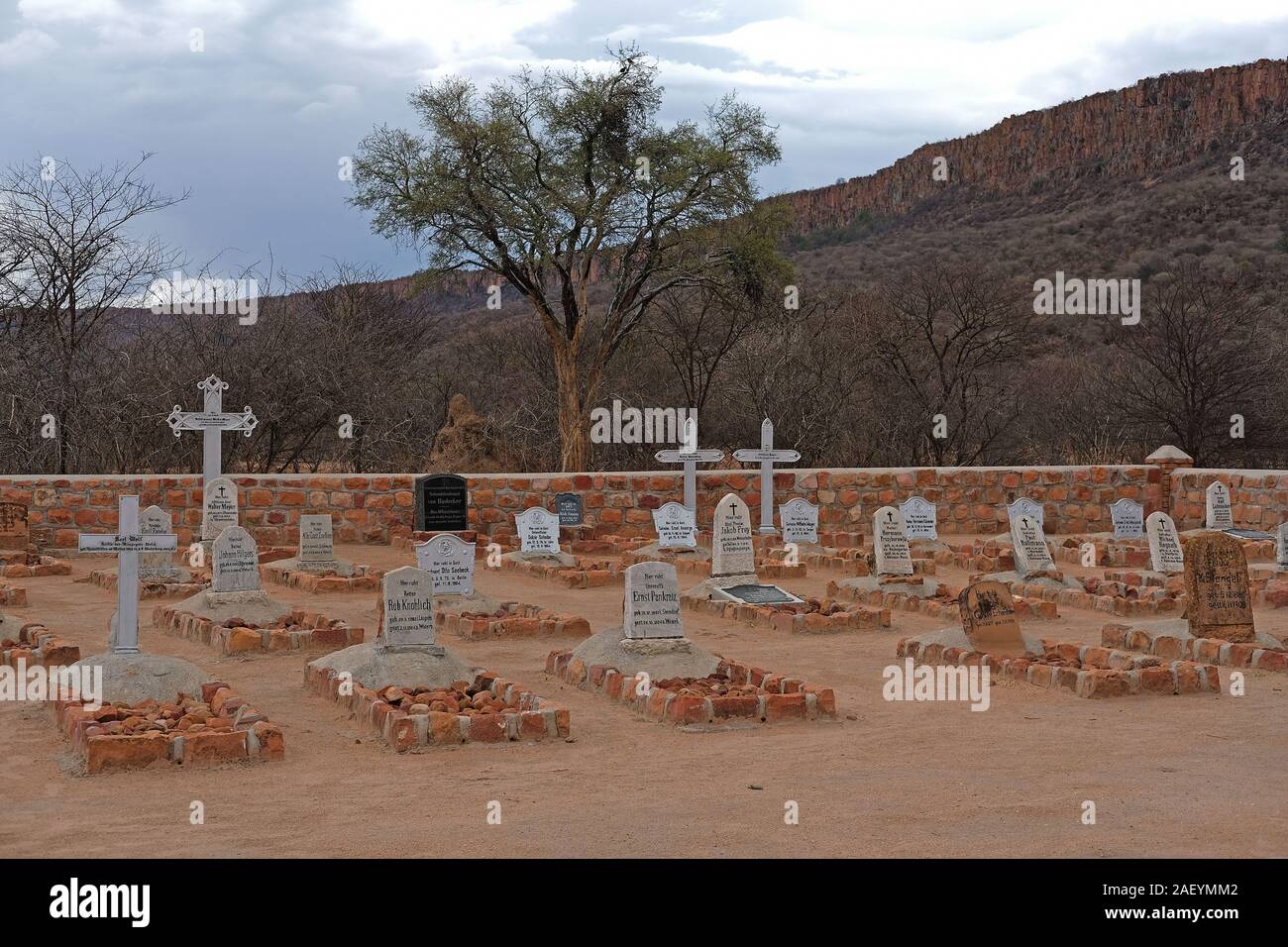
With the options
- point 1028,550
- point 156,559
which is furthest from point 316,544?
point 1028,550

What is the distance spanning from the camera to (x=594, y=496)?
1973cm

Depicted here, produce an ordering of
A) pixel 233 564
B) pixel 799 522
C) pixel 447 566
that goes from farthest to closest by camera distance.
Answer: pixel 799 522 < pixel 447 566 < pixel 233 564

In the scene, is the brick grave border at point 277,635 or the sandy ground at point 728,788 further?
the brick grave border at point 277,635

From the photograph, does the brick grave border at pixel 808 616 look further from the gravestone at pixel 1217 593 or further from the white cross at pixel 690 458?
the white cross at pixel 690 458

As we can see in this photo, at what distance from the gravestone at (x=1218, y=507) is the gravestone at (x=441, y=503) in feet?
32.5

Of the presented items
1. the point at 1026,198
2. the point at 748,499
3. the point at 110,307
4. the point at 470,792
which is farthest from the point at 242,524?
the point at 1026,198

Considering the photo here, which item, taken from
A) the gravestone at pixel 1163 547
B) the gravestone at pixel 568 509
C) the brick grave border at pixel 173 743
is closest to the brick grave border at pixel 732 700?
the brick grave border at pixel 173 743

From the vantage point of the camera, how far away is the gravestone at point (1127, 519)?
1919cm

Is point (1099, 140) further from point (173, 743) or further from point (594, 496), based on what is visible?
point (173, 743)

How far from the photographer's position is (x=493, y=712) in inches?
306

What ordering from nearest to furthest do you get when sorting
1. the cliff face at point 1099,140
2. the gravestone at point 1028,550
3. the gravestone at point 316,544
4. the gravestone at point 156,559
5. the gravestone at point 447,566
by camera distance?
the gravestone at point 447,566, the gravestone at point 156,559, the gravestone at point 1028,550, the gravestone at point 316,544, the cliff face at point 1099,140

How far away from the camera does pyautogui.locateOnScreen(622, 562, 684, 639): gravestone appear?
9.48m

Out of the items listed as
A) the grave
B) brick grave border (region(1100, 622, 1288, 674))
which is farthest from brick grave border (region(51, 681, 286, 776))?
brick grave border (region(1100, 622, 1288, 674))

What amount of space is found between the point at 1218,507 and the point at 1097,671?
1051 cm
